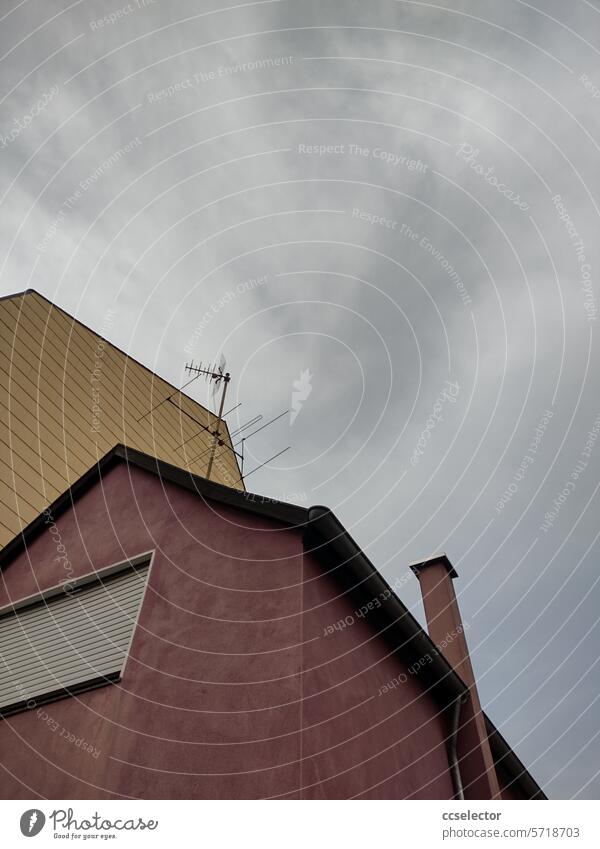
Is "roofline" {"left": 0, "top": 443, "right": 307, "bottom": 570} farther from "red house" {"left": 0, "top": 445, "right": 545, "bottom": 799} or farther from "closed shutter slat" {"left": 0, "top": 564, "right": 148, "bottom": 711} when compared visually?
"closed shutter slat" {"left": 0, "top": 564, "right": 148, "bottom": 711}

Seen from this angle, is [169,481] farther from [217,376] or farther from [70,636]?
[217,376]

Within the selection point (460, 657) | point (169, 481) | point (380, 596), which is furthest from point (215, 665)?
point (460, 657)

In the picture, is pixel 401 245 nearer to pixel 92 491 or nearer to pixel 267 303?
pixel 267 303

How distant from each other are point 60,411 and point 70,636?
5834 mm

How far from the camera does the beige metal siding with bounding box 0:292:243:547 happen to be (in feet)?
33.1

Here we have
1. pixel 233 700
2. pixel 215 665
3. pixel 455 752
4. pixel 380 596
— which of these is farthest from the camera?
pixel 455 752

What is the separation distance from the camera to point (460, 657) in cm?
880

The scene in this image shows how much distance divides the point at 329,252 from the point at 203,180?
114 inches

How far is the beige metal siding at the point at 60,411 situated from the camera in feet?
33.1

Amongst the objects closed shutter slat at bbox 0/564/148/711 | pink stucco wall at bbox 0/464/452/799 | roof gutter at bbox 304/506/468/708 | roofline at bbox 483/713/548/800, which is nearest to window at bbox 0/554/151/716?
closed shutter slat at bbox 0/564/148/711

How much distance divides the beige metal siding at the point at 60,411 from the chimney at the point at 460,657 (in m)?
4.68

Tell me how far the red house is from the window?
26 millimetres

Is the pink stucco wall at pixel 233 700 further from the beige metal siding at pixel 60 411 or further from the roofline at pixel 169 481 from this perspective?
the beige metal siding at pixel 60 411

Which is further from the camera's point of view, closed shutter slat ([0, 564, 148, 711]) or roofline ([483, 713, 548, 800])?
roofline ([483, 713, 548, 800])
